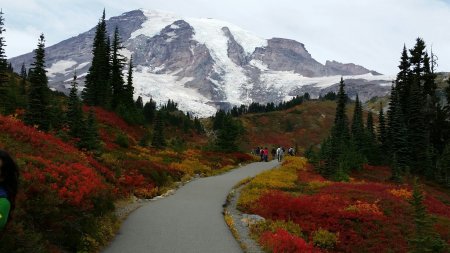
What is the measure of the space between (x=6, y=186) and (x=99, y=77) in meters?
61.4

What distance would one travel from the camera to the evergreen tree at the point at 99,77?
199 ft

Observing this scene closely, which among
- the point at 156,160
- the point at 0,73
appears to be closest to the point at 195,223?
the point at 156,160

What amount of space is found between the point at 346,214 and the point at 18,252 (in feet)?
50.6

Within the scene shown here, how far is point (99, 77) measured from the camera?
6372 cm

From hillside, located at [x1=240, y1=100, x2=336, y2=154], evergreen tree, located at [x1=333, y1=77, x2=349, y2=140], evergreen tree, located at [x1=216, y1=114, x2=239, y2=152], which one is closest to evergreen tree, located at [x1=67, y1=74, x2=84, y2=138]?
evergreen tree, located at [x1=216, y1=114, x2=239, y2=152]

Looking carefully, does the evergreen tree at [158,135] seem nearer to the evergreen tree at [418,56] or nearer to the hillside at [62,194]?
the hillside at [62,194]

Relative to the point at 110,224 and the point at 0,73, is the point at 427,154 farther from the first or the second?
the point at 0,73

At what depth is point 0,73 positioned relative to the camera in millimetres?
45344

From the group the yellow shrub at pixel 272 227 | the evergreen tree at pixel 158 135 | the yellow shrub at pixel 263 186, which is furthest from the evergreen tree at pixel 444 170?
the yellow shrub at pixel 272 227

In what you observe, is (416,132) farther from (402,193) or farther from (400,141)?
(402,193)

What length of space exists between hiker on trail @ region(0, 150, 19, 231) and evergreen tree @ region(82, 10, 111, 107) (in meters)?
54.7

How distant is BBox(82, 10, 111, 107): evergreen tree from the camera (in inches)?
2387

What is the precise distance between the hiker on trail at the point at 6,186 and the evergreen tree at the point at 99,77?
54685 mm

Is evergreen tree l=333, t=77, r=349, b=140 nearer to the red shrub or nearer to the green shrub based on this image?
the green shrub
